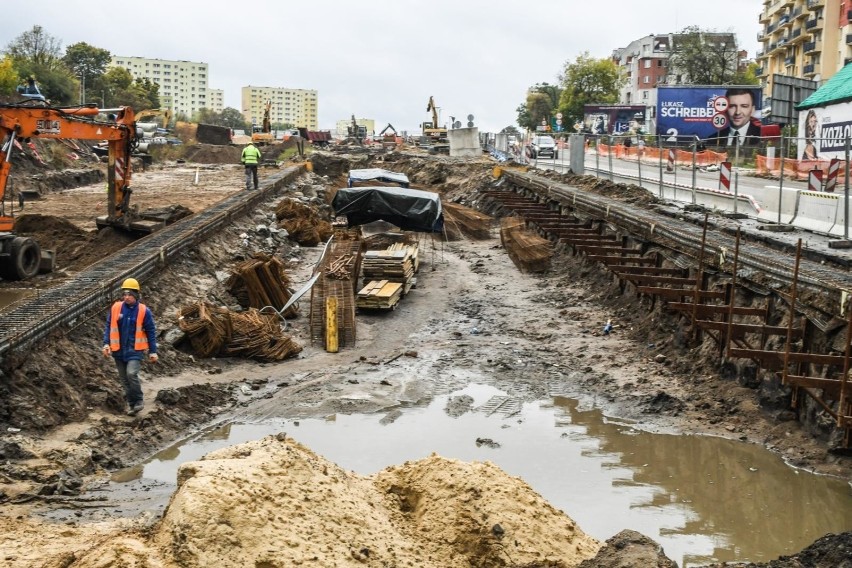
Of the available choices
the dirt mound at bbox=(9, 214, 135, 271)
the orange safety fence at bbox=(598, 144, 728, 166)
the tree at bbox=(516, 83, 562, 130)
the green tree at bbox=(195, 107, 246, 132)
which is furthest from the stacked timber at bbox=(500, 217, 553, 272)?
the green tree at bbox=(195, 107, 246, 132)

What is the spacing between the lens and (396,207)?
22344 millimetres

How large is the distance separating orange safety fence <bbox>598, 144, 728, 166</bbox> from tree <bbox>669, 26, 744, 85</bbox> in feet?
145

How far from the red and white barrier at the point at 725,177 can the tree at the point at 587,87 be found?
77.7 m

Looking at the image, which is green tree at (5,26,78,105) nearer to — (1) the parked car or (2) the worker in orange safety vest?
(1) the parked car

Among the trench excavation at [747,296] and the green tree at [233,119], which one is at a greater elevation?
the green tree at [233,119]

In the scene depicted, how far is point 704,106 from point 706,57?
35.3 meters

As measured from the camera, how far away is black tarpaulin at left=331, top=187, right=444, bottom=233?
73.2 feet

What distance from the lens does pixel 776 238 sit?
1578 cm

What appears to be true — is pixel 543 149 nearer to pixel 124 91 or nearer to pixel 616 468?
pixel 616 468

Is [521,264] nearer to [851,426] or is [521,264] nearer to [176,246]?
[176,246]

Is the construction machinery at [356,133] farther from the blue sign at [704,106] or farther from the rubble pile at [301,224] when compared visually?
the rubble pile at [301,224]

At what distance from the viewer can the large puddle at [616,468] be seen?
8.20m

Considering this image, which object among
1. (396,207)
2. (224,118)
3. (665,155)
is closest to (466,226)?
(396,207)

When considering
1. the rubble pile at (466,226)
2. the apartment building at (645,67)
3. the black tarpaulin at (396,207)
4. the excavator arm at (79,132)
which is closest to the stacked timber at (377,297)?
the black tarpaulin at (396,207)
